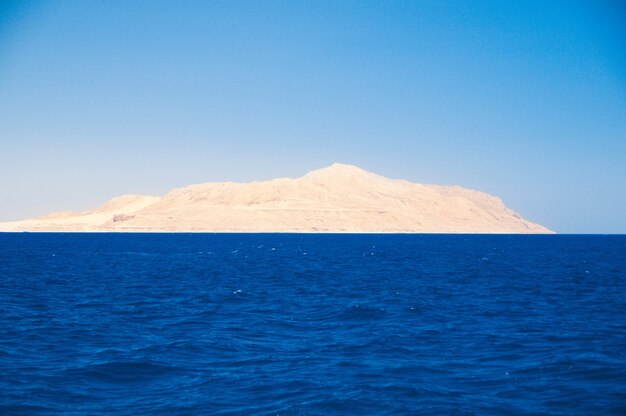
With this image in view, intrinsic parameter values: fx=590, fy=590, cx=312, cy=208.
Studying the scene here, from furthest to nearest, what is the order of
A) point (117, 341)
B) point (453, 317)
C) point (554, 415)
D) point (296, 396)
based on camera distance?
point (453, 317) → point (117, 341) → point (296, 396) → point (554, 415)

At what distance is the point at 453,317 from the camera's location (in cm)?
3062

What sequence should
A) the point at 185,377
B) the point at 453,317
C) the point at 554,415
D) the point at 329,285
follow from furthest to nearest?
the point at 329,285 < the point at 453,317 < the point at 185,377 < the point at 554,415

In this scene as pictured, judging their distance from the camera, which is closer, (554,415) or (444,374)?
(554,415)

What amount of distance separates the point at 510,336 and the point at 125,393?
15962mm

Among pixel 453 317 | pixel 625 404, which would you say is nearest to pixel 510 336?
pixel 453 317

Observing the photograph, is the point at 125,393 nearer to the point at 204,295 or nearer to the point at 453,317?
the point at 453,317

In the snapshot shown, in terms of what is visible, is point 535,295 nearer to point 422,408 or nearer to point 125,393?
point 422,408

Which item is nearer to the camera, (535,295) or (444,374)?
(444,374)

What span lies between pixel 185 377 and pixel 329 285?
3025 centimetres

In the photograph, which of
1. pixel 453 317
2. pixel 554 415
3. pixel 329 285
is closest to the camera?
pixel 554 415

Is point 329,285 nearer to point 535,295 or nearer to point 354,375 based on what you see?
point 535,295

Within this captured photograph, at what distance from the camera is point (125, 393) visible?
17.1 metres

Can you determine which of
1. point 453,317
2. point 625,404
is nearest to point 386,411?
point 625,404

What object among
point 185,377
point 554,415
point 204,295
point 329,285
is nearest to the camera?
point 554,415
